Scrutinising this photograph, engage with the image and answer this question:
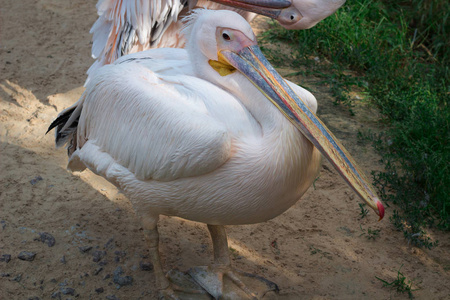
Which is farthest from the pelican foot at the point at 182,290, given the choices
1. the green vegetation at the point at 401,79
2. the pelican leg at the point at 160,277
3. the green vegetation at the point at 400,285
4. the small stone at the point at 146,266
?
the green vegetation at the point at 401,79

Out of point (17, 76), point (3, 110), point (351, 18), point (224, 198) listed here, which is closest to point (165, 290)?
point (224, 198)

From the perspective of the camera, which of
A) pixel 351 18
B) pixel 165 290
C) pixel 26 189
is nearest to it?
pixel 165 290

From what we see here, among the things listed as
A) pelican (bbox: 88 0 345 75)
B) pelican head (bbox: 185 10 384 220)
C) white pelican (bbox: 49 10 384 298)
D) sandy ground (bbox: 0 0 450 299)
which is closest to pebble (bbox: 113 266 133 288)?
sandy ground (bbox: 0 0 450 299)

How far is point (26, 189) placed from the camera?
3215mm

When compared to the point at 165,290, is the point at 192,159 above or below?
above

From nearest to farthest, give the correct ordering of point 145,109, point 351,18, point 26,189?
1. point 145,109
2. point 26,189
3. point 351,18

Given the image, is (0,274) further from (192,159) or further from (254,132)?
(254,132)

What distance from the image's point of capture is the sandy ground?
2.71 m

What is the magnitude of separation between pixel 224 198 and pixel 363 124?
6.84 ft

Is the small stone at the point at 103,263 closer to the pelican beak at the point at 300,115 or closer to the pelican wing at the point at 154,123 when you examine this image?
the pelican wing at the point at 154,123

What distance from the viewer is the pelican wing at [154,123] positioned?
2119 mm

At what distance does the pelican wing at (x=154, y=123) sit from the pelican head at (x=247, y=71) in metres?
0.11

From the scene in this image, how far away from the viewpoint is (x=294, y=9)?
2791 mm

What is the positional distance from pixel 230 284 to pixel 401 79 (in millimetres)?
2417
